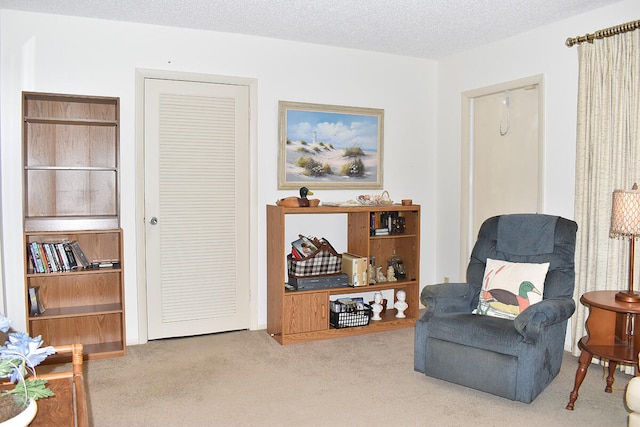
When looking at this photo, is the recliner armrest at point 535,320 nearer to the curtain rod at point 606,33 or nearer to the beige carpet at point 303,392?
the beige carpet at point 303,392

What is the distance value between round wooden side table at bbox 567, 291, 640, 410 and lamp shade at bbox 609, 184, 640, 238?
41 centimetres

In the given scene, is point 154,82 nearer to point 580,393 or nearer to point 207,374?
point 207,374

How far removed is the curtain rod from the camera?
3.30 m

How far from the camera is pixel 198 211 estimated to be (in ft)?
13.9

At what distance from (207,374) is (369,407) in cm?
115

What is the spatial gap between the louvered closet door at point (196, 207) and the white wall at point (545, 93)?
2.03m

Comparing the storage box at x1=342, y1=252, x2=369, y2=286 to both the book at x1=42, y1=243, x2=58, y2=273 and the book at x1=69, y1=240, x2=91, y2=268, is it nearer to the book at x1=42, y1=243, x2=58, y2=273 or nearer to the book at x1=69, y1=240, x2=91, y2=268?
the book at x1=69, y1=240, x2=91, y2=268

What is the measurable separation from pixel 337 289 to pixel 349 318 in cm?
28

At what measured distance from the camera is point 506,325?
3039mm

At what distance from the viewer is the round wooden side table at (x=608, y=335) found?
9.16ft

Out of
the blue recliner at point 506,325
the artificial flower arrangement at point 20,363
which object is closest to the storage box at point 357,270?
the blue recliner at point 506,325

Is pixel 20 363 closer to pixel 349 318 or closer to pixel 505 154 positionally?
pixel 349 318

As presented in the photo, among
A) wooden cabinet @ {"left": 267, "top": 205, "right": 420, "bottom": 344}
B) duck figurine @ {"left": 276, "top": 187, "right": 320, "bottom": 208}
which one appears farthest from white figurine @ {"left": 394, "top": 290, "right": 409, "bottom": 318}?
duck figurine @ {"left": 276, "top": 187, "right": 320, "bottom": 208}

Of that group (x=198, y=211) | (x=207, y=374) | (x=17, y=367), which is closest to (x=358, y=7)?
(x=198, y=211)
